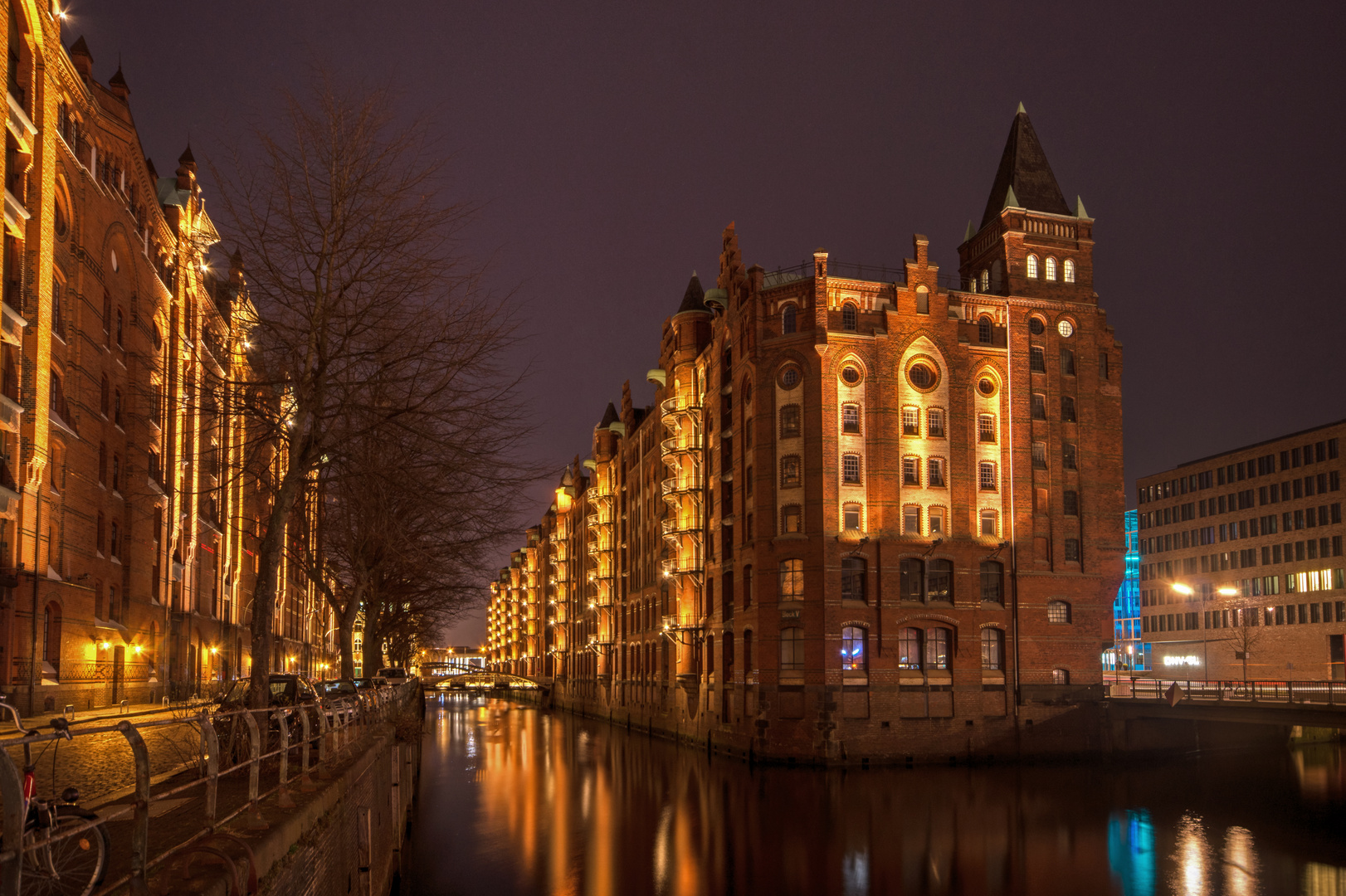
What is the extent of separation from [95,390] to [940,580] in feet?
129

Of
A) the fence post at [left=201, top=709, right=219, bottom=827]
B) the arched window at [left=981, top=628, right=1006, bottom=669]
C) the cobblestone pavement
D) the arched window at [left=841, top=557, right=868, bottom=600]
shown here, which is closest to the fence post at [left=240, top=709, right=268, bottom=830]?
the fence post at [left=201, top=709, right=219, bottom=827]

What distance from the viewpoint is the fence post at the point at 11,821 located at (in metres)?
5.57

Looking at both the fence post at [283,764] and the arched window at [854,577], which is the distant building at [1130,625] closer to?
the arched window at [854,577]

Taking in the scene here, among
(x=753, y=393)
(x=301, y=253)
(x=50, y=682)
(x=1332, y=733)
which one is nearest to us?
(x=301, y=253)

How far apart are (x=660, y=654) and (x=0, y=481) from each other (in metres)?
46.7

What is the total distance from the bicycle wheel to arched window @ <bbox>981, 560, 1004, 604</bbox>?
51.4 meters

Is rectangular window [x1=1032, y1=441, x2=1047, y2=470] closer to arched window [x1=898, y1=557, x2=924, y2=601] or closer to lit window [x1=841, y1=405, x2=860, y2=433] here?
arched window [x1=898, y1=557, x2=924, y2=601]

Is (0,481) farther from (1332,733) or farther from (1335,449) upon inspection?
(1335,449)

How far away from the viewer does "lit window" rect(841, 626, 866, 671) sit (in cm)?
5316

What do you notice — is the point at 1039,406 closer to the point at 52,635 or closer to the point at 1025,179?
the point at 1025,179

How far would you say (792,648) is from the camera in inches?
Result: 2108

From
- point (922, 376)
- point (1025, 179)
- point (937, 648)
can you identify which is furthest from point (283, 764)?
point (1025, 179)

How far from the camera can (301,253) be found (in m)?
19.7

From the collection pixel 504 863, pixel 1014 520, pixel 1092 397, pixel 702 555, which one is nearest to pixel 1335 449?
pixel 1092 397
